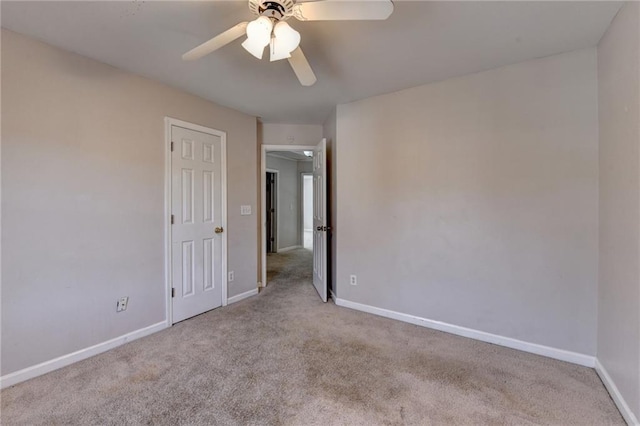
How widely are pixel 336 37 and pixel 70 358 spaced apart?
2999 mm

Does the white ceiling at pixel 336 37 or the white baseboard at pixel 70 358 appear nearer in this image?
the white ceiling at pixel 336 37

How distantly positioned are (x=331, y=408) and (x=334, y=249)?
6.50 feet

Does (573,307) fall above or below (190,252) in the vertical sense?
below

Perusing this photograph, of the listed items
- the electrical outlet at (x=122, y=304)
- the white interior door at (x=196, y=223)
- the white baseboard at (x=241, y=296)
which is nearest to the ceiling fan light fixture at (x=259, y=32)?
the white interior door at (x=196, y=223)

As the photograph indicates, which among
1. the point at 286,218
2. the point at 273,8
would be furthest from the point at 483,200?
the point at 286,218

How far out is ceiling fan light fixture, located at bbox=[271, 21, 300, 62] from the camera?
55.2 inches

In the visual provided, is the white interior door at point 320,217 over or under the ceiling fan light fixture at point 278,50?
under

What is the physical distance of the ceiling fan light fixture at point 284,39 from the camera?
140 centimetres

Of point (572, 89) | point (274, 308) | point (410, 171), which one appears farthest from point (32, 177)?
point (572, 89)

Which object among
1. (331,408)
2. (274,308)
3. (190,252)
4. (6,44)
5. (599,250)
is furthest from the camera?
(274,308)

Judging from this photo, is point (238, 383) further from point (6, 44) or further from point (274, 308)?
point (6, 44)

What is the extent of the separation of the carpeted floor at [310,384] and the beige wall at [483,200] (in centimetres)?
37

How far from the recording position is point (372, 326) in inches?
108

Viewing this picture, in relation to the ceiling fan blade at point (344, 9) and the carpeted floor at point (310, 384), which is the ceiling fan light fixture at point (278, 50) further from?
the carpeted floor at point (310, 384)
